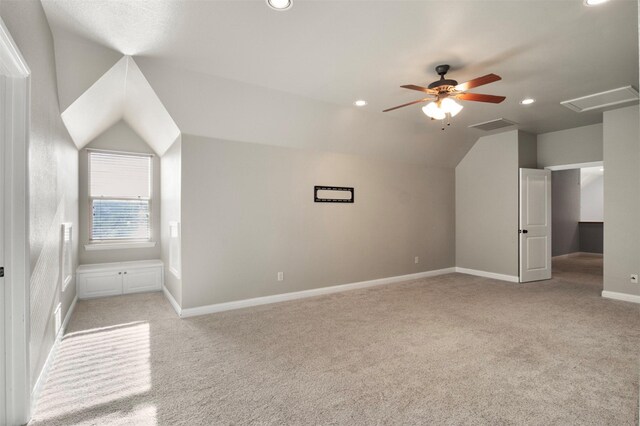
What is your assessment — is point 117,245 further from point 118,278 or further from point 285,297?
point 285,297

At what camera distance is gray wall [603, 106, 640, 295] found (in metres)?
4.62

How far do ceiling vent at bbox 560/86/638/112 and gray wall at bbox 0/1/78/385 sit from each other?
5811 millimetres

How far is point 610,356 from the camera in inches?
115

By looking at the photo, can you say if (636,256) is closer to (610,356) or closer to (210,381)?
(610,356)

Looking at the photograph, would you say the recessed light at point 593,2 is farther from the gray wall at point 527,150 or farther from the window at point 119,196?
the window at point 119,196

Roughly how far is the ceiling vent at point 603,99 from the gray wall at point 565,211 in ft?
16.3

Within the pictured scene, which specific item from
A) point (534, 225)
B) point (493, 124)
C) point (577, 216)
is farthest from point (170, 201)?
point (577, 216)

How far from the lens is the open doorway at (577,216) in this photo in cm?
907

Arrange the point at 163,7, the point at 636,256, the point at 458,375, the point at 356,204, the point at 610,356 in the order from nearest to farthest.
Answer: the point at 163,7
the point at 458,375
the point at 610,356
the point at 636,256
the point at 356,204

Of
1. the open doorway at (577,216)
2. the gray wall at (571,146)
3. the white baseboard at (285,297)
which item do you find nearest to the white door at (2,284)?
the white baseboard at (285,297)

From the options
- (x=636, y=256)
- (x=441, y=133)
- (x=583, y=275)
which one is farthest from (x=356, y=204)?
(x=583, y=275)

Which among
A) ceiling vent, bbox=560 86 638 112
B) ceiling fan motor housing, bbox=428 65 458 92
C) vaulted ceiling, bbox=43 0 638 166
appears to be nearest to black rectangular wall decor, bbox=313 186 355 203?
vaulted ceiling, bbox=43 0 638 166

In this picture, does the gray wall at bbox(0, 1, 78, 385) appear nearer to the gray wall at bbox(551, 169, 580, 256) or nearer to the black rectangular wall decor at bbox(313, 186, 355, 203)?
the black rectangular wall decor at bbox(313, 186, 355, 203)

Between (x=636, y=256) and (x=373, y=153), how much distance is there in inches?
163
